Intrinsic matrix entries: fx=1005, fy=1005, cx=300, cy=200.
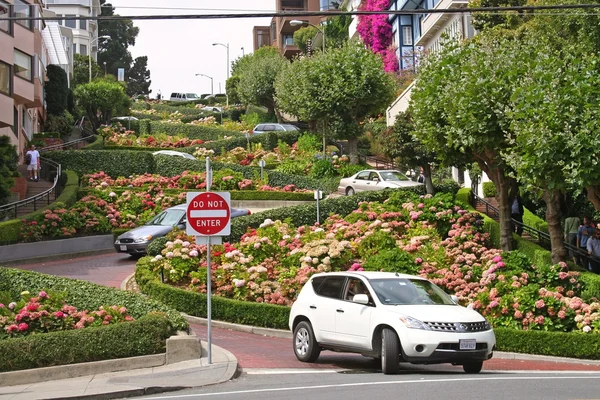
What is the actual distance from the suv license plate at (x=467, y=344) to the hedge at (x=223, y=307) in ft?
22.8

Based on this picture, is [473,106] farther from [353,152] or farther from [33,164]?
[353,152]

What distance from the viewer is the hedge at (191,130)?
2788 inches

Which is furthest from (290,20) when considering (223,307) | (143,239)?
(223,307)

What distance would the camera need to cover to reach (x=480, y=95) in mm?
26109

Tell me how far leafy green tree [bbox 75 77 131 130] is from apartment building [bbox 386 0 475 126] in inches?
892

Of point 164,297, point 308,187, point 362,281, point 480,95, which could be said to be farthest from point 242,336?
point 308,187

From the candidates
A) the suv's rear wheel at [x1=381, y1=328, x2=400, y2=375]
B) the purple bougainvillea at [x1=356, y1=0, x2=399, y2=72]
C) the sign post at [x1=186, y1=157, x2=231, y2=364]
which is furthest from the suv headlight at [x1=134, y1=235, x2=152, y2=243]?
the purple bougainvillea at [x1=356, y1=0, x2=399, y2=72]

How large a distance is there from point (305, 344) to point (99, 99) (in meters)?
65.4

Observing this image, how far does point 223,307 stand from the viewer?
21.5 m

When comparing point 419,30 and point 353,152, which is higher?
point 419,30

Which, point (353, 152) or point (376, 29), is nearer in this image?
point (353, 152)

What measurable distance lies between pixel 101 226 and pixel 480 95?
14.2 m

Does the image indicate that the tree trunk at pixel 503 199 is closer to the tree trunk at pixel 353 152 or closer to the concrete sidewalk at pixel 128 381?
the concrete sidewalk at pixel 128 381

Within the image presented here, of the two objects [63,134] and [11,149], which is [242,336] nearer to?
[11,149]
